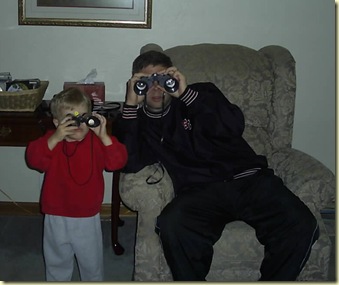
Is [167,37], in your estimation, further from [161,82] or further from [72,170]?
[72,170]

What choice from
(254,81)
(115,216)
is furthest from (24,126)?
(254,81)

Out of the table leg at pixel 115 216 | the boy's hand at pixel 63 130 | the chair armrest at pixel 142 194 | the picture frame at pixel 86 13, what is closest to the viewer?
the boy's hand at pixel 63 130

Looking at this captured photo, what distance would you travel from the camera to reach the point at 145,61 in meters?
2.56

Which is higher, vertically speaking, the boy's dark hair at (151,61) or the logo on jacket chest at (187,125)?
the boy's dark hair at (151,61)

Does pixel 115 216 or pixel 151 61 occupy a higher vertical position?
pixel 151 61

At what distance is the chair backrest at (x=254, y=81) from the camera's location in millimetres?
2816

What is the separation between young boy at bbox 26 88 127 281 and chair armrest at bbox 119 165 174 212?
0.36ft

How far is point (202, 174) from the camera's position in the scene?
249 centimetres

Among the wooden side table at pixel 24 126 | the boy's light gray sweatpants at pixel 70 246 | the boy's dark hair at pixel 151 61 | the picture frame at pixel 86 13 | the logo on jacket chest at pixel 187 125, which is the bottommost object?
the boy's light gray sweatpants at pixel 70 246

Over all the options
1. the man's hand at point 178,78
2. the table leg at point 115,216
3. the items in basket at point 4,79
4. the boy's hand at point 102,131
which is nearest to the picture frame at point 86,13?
the items in basket at point 4,79

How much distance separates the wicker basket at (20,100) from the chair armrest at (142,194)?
777 millimetres

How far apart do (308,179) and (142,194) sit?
2.45 feet

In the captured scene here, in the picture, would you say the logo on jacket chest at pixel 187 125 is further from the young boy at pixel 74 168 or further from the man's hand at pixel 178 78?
the young boy at pixel 74 168

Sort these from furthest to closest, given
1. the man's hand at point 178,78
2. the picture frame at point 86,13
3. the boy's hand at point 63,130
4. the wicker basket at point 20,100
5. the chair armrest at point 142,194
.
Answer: the picture frame at point 86,13 → the wicker basket at point 20,100 → the man's hand at point 178,78 → the chair armrest at point 142,194 → the boy's hand at point 63,130
